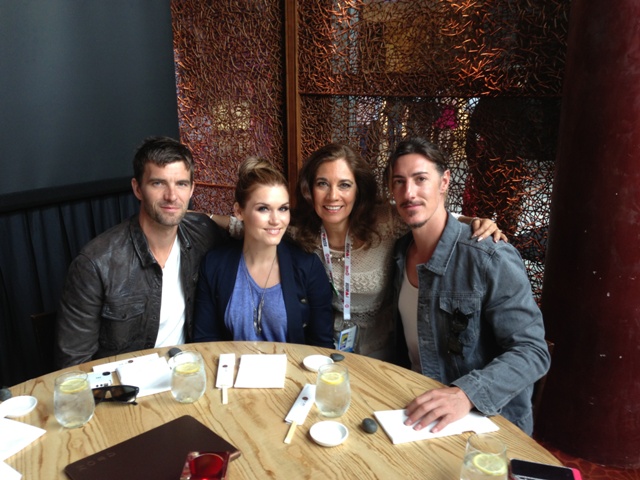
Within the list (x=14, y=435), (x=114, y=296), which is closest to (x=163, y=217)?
(x=114, y=296)

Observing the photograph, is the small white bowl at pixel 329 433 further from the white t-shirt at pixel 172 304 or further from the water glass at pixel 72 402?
the white t-shirt at pixel 172 304

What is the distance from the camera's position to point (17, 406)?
1.38 metres

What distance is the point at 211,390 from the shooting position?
149 centimetres

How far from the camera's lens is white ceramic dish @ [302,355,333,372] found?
160cm

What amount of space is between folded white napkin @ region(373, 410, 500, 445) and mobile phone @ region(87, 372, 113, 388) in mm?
828

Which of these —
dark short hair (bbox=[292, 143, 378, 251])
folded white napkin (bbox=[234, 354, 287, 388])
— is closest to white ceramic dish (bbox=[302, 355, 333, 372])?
folded white napkin (bbox=[234, 354, 287, 388])

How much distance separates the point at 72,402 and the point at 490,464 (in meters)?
1.06

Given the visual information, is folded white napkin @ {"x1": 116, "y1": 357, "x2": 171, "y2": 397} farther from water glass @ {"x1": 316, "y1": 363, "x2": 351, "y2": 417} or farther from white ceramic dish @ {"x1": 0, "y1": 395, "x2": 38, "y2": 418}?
water glass @ {"x1": 316, "y1": 363, "x2": 351, "y2": 417}

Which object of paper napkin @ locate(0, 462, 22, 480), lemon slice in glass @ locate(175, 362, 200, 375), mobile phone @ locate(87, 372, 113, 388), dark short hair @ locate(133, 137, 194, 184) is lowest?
paper napkin @ locate(0, 462, 22, 480)

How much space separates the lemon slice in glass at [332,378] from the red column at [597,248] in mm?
1600

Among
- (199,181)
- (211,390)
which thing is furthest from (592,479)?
(199,181)

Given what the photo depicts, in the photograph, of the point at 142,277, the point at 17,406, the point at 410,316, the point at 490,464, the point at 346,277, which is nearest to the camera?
the point at 490,464

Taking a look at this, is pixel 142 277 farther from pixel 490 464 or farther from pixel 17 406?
pixel 490 464

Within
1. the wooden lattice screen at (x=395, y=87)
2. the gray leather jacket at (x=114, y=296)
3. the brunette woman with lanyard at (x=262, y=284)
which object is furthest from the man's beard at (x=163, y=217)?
the wooden lattice screen at (x=395, y=87)
